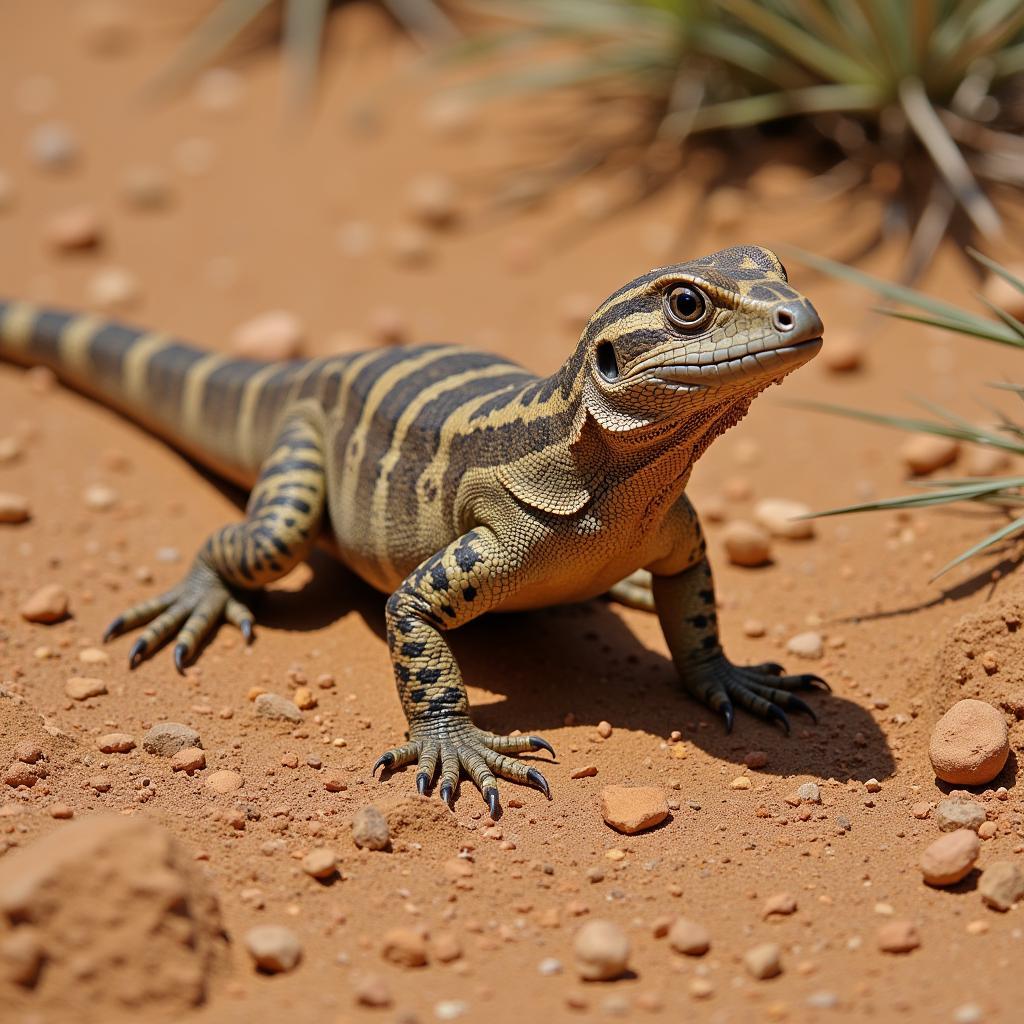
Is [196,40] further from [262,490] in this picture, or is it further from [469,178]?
[262,490]

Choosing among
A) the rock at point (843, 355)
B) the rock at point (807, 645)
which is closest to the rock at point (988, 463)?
the rock at point (843, 355)

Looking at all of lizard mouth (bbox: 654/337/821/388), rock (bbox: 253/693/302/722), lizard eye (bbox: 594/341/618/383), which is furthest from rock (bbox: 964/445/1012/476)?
rock (bbox: 253/693/302/722)

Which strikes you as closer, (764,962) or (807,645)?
(764,962)

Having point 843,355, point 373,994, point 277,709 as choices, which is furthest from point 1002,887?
point 843,355

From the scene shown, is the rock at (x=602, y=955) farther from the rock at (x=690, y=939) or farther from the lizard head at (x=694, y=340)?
the lizard head at (x=694, y=340)

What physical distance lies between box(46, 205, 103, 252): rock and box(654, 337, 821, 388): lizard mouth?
6740 mm

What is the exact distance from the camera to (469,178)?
11031 mm

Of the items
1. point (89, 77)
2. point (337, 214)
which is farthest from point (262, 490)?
point (89, 77)

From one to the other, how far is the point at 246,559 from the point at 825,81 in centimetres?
634

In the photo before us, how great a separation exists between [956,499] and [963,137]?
5.02m

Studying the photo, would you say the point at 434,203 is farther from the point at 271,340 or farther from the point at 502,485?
the point at 502,485

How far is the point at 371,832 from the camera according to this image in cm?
472

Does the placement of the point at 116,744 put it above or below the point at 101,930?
below

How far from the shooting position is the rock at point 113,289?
984 cm
